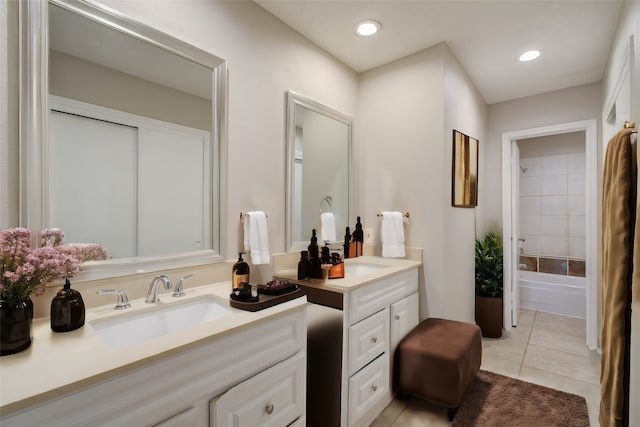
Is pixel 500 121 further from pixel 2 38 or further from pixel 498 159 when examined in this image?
pixel 2 38

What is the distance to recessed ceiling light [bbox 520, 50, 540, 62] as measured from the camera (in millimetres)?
2359

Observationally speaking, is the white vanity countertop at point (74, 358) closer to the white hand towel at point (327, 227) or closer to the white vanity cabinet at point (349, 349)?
the white vanity cabinet at point (349, 349)

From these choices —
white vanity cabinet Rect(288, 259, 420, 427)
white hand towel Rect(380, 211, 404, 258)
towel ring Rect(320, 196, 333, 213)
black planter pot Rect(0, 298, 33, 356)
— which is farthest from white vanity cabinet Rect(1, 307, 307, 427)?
white hand towel Rect(380, 211, 404, 258)

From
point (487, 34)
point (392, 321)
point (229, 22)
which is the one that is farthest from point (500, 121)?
point (229, 22)

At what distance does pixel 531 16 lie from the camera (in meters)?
1.93

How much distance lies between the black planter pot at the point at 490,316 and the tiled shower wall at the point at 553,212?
1800 mm

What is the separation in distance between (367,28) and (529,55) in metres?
1.38

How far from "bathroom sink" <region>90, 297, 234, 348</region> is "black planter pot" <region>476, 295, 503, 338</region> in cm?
271

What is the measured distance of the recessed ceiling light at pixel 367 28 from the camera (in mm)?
1989

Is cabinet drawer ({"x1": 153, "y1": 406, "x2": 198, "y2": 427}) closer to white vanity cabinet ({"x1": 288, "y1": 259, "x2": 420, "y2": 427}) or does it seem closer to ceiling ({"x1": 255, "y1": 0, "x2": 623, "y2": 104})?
white vanity cabinet ({"x1": 288, "y1": 259, "x2": 420, "y2": 427})

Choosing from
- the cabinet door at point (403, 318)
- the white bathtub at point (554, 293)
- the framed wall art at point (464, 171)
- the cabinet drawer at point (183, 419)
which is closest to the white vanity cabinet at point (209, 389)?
the cabinet drawer at point (183, 419)

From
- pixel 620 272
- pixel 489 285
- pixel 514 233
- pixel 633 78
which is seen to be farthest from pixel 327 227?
pixel 514 233

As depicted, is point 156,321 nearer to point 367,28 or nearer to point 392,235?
point 392,235

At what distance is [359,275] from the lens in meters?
1.87
